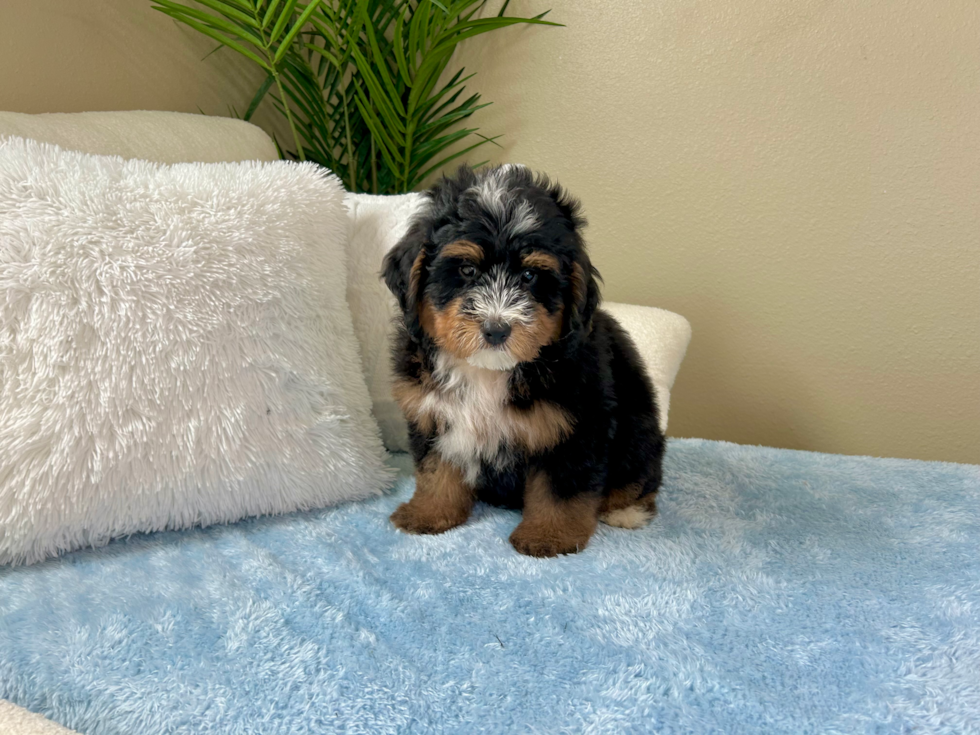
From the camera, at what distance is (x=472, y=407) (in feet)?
6.35

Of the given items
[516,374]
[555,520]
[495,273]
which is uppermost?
[495,273]

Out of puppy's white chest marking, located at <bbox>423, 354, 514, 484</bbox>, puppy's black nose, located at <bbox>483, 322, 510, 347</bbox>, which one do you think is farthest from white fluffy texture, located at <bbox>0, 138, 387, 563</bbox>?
puppy's black nose, located at <bbox>483, 322, 510, 347</bbox>

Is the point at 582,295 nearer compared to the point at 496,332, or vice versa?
the point at 496,332

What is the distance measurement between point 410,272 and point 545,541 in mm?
821

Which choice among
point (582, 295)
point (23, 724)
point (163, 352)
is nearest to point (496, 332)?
point (582, 295)

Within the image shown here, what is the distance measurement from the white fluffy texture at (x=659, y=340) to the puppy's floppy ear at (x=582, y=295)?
0.81 metres

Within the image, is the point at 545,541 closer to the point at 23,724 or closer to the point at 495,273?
the point at 495,273

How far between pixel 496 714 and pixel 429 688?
0.47ft

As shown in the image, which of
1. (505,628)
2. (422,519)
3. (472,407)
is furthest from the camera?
(422,519)

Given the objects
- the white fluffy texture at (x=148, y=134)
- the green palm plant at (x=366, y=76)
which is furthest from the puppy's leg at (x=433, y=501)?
the green palm plant at (x=366, y=76)

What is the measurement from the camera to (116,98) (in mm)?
2857

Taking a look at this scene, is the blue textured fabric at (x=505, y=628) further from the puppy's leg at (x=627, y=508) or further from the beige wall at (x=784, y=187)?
the beige wall at (x=784, y=187)

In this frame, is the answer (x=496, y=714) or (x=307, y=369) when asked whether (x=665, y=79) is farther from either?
(x=496, y=714)

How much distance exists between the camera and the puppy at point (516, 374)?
5.73 ft
